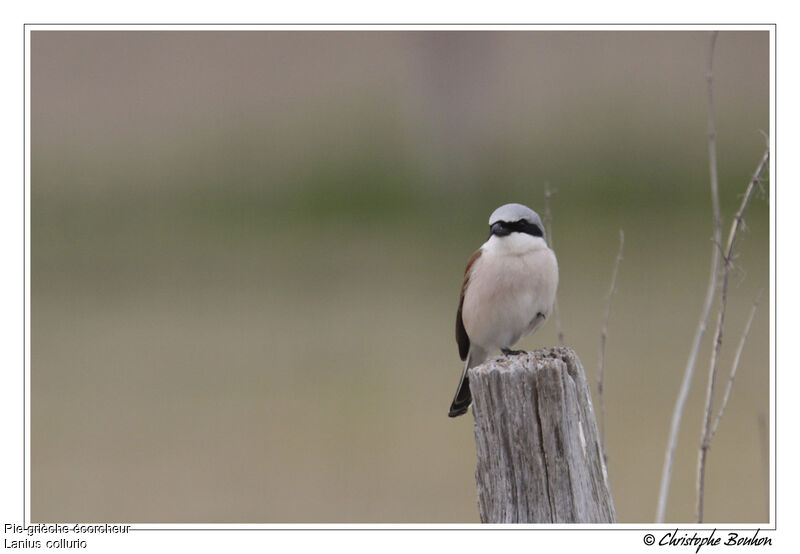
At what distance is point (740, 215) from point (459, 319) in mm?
1559

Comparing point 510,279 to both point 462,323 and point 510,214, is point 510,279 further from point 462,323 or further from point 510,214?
point 462,323

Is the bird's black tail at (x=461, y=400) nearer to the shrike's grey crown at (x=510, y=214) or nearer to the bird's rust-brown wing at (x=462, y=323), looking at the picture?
the bird's rust-brown wing at (x=462, y=323)

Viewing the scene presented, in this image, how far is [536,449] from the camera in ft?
8.43

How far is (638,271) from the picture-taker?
9602 millimetres

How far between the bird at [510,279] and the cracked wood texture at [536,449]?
1.28 metres

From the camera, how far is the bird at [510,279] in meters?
3.95

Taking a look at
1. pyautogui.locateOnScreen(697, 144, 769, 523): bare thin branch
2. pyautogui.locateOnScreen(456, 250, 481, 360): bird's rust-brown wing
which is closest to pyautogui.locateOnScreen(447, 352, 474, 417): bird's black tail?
pyautogui.locateOnScreen(456, 250, 481, 360): bird's rust-brown wing

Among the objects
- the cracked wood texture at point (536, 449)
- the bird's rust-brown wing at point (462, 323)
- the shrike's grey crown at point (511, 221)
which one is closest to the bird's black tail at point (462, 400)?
the bird's rust-brown wing at point (462, 323)

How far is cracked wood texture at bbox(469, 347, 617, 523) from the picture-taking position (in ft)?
8.39

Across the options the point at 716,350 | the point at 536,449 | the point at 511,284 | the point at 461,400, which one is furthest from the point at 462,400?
the point at 536,449

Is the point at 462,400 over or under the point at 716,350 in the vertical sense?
under

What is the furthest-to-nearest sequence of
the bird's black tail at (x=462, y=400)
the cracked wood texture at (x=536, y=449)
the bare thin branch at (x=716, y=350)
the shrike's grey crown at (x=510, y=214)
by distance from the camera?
the bird's black tail at (x=462, y=400)
the shrike's grey crown at (x=510, y=214)
the bare thin branch at (x=716, y=350)
the cracked wood texture at (x=536, y=449)

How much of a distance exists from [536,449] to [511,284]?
1.45 metres
